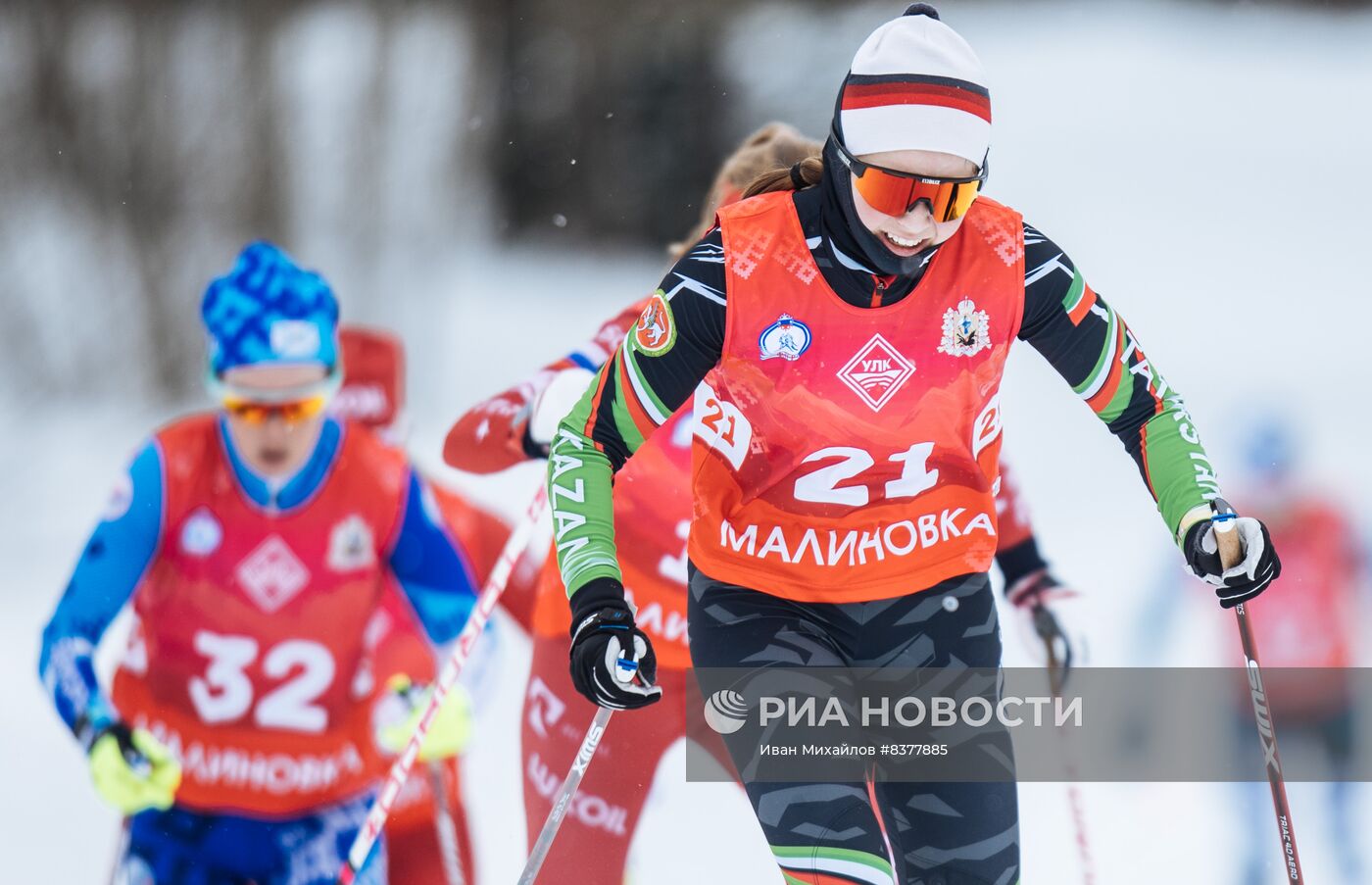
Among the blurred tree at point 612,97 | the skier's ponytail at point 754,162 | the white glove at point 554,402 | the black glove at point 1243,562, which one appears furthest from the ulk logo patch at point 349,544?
the blurred tree at point 612,97

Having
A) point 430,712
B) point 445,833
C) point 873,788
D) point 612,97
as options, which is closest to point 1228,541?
point 873,788

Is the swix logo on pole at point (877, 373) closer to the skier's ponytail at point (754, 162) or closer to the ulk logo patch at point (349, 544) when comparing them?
the skier's ponytail at point (754, 162)

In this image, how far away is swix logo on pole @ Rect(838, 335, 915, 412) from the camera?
101 inches

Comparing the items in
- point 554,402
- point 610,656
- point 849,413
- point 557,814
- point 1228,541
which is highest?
point 554,402

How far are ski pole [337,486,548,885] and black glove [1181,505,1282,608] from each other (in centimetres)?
137

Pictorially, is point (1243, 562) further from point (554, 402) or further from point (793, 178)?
point (554, 402)

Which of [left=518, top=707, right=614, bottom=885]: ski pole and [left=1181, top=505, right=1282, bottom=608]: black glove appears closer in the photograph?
[left=1181, top=505, right=1282, bottom=608]: black glove

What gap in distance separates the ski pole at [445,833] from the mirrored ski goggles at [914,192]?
1.95m

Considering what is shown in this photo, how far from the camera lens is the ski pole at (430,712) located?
10.9ft

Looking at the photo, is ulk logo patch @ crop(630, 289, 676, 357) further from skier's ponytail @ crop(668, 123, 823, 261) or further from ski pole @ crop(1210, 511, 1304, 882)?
ski pole @ crop(1210, 511, 1304, 882)

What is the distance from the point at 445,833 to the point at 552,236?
11.6 m

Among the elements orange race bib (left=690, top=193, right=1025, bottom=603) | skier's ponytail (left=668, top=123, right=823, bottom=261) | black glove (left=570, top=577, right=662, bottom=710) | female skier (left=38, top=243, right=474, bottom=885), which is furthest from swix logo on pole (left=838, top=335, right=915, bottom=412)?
female skier (left=38, top=243, right=474, bottom=885)

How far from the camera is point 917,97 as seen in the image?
249 cm

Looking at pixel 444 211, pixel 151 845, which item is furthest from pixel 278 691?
pixel 444 211
